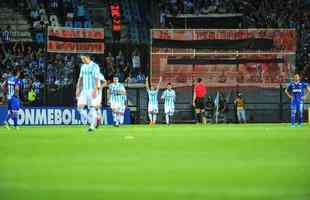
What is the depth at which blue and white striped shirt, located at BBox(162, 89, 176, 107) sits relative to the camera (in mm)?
38562

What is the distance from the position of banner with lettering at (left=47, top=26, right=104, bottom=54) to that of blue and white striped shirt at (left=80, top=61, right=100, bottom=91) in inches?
571

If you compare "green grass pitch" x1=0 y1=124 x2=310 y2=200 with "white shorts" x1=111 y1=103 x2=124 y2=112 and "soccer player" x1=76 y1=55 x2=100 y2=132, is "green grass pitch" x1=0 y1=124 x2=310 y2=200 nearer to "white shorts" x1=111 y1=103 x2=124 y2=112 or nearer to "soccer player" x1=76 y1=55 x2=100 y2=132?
"soccer player" x1=76 y1=55 x2=100 y2=132

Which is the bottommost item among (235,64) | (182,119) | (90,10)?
(182,119)

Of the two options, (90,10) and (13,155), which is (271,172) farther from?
(90,10)

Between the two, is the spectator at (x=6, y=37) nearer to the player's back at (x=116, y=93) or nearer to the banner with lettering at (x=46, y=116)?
the banner with lettering at (x=46, y=116)

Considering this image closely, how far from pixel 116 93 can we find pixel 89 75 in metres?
11.4

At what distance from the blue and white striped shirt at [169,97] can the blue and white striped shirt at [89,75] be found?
1412cm

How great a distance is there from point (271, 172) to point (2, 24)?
116 ft

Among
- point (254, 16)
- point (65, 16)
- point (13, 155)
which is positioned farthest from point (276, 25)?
point (13, 155)

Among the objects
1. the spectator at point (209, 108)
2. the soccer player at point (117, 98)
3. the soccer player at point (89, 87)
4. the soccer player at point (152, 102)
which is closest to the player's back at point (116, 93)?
the soccer player at point (117, 98)

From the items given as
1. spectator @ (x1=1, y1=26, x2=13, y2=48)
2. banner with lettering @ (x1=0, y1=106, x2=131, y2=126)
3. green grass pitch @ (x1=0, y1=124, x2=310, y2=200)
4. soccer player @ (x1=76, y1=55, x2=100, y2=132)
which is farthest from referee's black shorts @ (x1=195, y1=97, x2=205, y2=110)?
green grass pitch @ (x1=0, y1=124, x2=310, y2=200)

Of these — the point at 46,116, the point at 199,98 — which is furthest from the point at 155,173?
the point at 46,116

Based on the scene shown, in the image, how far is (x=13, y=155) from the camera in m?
12.7

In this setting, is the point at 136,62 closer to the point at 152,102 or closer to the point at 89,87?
the point at 152,102
